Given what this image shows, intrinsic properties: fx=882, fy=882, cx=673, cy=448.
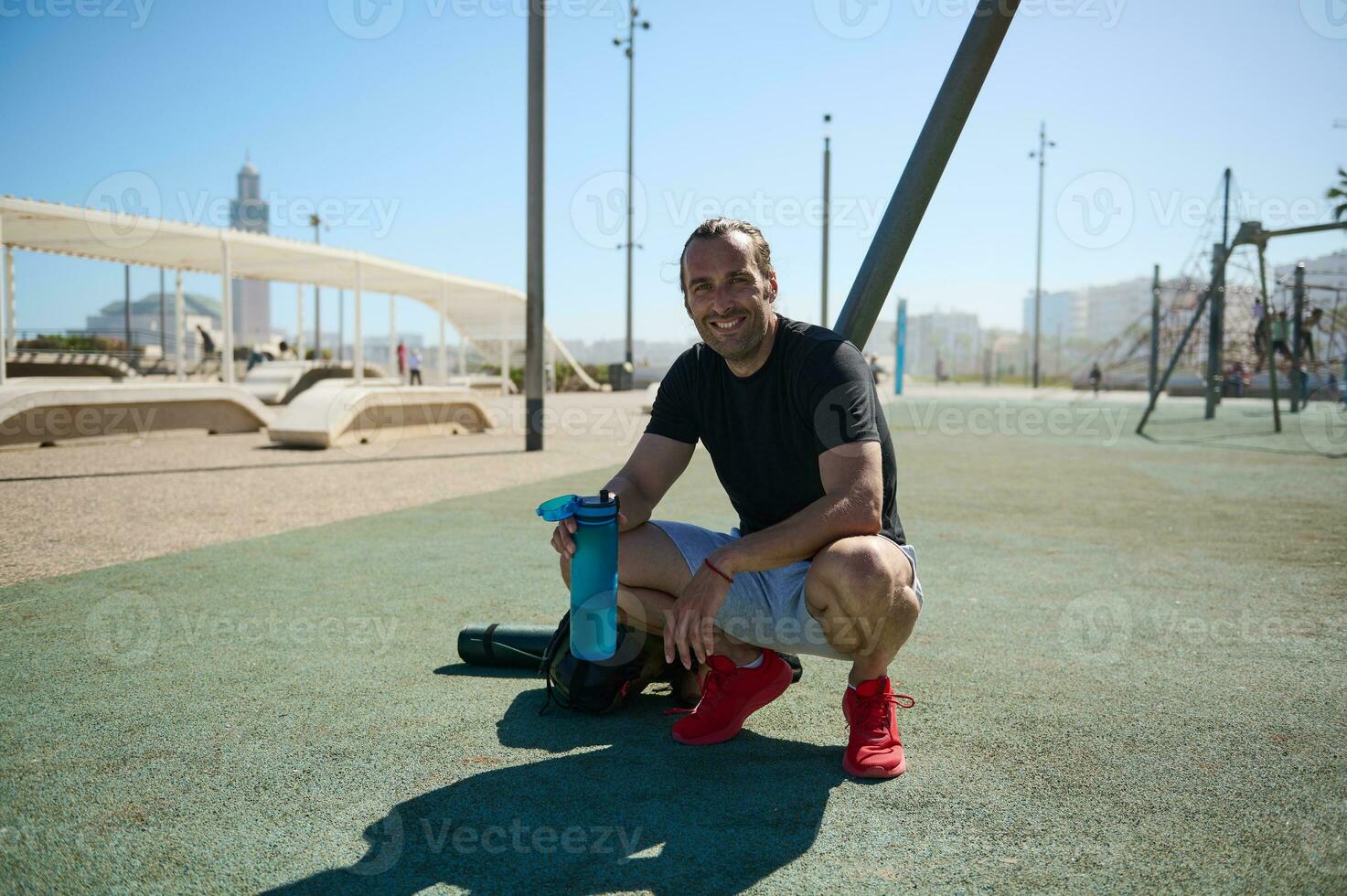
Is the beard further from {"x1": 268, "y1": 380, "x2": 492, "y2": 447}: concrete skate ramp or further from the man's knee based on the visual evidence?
{"x1": 268, "y1": 380, "x2": 492, "y2": 447}: concrete skate ramp

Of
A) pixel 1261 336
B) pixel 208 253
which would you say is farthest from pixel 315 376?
pixel 1261 336

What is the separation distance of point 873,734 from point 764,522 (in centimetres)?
77

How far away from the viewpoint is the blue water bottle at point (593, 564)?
2414mm

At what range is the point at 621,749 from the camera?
2725mm

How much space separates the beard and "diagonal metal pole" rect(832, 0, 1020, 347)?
75cm

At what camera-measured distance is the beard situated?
108 inches

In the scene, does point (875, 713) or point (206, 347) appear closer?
point (875, 713)

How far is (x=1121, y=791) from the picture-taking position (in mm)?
2406

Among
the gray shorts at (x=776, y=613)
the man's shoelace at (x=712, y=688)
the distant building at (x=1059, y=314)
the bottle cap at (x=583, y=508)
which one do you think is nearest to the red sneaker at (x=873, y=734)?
the gray shorts at (x=776, y=613)

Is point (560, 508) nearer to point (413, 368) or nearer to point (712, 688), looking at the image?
point (712, 688)

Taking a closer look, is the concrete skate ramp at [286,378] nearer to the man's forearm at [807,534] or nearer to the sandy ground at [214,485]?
the sandy ground at [214,485]

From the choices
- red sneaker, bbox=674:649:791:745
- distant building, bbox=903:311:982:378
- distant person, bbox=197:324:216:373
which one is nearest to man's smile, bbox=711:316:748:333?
red sneaker, bbox=674:649:791:745

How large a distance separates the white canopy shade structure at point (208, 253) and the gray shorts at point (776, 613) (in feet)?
40.9

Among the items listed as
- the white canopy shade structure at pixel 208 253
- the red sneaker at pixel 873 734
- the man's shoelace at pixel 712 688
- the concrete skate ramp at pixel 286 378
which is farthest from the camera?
the concrete skate ramp at pixel 286 378
